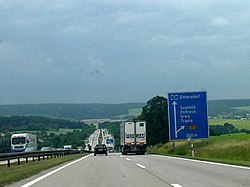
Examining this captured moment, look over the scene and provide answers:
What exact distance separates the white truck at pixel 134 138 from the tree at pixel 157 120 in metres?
39.5

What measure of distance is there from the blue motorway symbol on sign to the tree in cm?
5335

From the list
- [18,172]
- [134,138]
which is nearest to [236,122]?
[134,138]

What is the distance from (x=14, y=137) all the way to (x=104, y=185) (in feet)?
169

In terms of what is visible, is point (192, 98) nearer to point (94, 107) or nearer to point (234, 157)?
point (234, 157)

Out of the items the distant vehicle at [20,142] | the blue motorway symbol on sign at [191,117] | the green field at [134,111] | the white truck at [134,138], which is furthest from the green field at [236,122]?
the green field at [134,111]

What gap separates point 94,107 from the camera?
4722 inches

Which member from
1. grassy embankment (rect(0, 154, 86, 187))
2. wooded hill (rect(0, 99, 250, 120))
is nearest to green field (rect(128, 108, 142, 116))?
wooded hill (rect(0, 99, 250, 120))

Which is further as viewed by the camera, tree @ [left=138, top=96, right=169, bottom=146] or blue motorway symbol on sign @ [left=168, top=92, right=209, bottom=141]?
tree @ [left=138, top=96, right=169, bottom=146]

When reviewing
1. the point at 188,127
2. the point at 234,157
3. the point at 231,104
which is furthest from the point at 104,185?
the point at 231,104

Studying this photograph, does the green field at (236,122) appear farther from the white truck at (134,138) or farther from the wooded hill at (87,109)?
the white truck at (134,138)

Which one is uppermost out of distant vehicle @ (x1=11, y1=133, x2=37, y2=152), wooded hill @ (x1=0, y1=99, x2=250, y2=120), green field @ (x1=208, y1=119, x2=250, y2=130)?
wooded hill @ (x1=0, y1=99, x2=250, y2=120)

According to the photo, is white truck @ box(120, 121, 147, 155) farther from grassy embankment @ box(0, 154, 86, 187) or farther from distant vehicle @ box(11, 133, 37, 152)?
grassy embankment @ box(0, 154, 86, 187)

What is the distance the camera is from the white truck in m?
55.3

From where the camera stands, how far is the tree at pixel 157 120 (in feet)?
314
